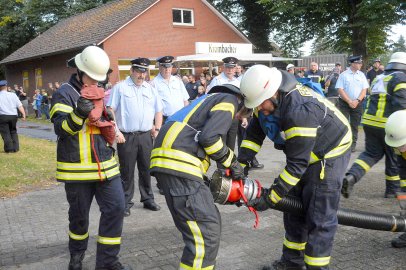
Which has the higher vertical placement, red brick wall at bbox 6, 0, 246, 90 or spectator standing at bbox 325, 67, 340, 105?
red brick wall at bbox 6, 0, 246, 90

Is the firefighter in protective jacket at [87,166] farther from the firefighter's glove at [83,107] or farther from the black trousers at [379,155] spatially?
the black trousers at [379,155]

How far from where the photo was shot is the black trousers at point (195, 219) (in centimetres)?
304

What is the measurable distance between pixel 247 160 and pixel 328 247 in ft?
3.40

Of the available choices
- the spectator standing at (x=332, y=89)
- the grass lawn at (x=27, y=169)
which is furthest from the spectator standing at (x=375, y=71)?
the grass lawn at (x=27, y=169)

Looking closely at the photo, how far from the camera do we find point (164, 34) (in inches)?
985

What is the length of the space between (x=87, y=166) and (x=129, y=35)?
826 inches

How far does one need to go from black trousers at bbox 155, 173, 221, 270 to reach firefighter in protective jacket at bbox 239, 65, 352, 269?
0.48m

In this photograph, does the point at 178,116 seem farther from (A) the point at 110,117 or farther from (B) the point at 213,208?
(A) the point at 110,117

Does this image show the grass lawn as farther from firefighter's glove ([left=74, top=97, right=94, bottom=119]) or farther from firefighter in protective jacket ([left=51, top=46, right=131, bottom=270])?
firefighter's glove ([left=74, top=97, right=94, bottom=119])

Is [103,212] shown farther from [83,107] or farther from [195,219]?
[195,219]

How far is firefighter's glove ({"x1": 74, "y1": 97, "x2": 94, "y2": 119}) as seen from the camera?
134 inches

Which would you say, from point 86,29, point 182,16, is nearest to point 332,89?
point 182,16

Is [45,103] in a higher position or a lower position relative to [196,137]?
lower

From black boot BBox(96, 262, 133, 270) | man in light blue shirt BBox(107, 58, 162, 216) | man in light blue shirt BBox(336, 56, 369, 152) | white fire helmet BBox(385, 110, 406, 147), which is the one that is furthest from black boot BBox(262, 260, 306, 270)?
man in light blue shirt BBox(336, 56, 369, 152)
